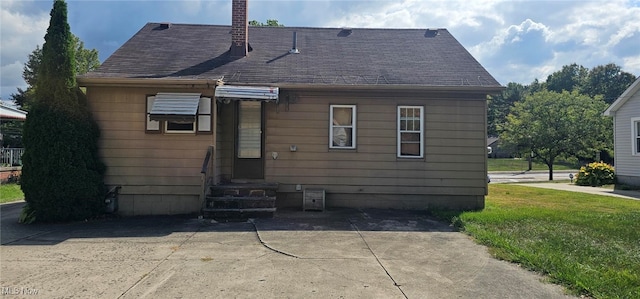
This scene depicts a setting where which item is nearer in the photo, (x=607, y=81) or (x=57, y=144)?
(x=57, y=144)

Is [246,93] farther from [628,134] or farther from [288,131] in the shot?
[628,134]

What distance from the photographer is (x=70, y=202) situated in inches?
275

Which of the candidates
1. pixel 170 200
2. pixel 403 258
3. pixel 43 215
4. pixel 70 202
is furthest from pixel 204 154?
pixel 403 258

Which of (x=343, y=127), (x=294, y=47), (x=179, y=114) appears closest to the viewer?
(x=179, y=114)

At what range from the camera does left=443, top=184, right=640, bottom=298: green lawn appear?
12.9ft

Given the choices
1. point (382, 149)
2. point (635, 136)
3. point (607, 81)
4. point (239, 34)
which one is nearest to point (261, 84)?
point (239, 34)

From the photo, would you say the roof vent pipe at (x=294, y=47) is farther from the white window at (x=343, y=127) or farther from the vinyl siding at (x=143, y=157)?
the vinyl siding at (x=143, y=157)

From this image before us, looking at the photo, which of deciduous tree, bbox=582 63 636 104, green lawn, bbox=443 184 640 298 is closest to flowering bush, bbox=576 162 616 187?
green lawn, bbox=443 184 640 298

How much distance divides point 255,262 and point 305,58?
6465mm

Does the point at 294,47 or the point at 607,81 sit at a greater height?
the point at 607,81

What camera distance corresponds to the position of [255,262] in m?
4.61

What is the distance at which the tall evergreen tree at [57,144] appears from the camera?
→ 688 cm

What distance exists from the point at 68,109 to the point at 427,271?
7.21 metres

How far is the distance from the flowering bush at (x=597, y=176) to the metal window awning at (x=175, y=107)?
16.8 metres
